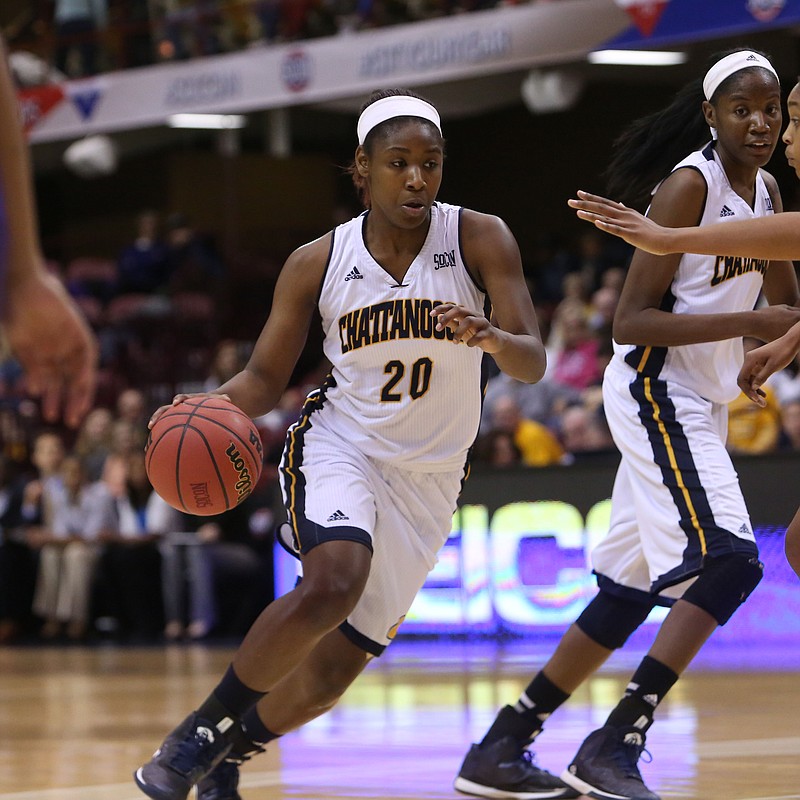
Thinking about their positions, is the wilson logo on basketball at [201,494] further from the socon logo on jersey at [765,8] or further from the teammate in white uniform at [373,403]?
the socon logo on jersey at [765,8]

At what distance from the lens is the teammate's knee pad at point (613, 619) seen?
4.67m

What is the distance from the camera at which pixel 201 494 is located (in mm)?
4281

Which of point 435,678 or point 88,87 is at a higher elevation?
point 88,87

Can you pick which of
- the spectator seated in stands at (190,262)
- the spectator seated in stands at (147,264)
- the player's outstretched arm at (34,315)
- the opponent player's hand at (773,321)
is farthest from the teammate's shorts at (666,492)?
the spectator seated in stands at (147,264)

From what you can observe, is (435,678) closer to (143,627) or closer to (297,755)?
(297,755)

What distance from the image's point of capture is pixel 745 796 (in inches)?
173

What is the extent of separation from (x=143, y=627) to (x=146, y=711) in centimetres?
530

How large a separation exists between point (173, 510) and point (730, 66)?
8456mm

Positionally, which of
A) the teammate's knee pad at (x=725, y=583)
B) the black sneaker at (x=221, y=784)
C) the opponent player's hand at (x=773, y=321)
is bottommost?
the black sneaker at (x=221, y=784)

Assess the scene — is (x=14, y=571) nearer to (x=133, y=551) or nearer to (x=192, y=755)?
(x=133, y=551)

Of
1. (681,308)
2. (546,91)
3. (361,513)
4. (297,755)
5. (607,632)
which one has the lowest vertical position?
(297,755)

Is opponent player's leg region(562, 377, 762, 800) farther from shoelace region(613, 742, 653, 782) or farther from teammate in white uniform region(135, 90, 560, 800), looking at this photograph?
teammate in white uniform region(135, 90, 560, 800)

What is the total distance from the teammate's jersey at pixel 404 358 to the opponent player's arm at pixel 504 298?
45mm

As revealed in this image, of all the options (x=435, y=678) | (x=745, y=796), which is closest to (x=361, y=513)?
(x=745, y=796)
